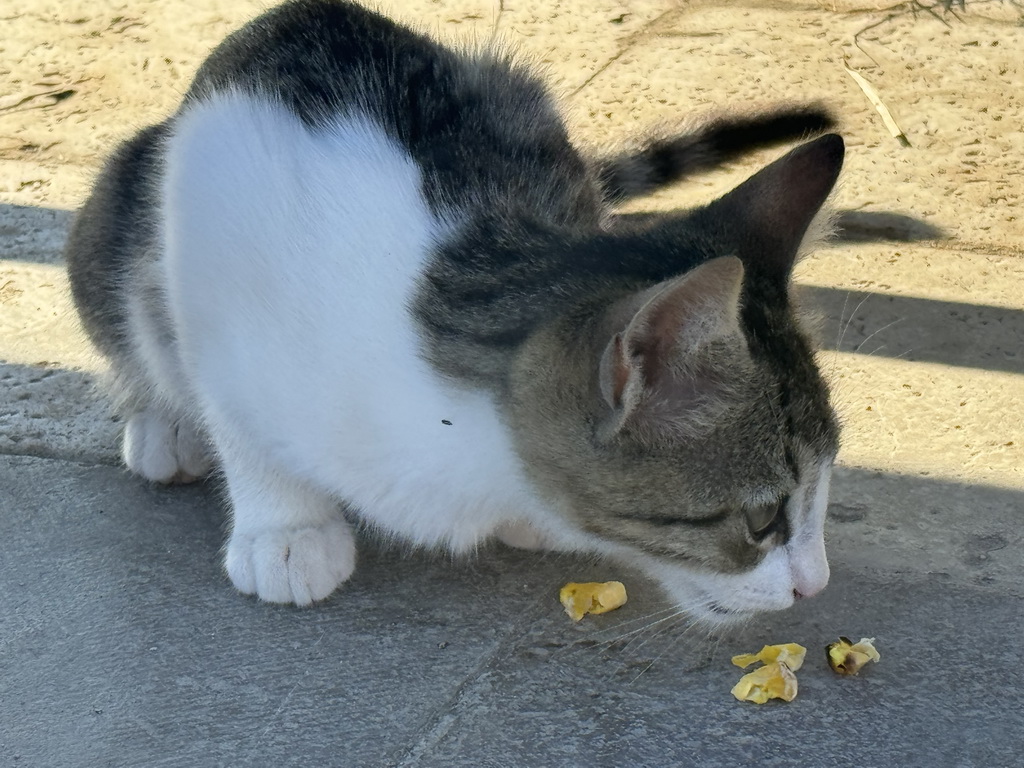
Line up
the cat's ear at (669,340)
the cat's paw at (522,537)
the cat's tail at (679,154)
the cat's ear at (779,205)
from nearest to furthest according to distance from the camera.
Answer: the cat's ear at (669,340), the cat's ear at (779,205), the cat's paw at (522,537), the cat's tail at (679,154)

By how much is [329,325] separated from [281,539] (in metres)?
0.54

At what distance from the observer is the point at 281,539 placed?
2449 millimetres

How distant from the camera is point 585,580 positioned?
99.3 inches

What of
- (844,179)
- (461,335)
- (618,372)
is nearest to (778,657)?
(618,372)

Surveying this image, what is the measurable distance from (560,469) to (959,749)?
2.78 ft

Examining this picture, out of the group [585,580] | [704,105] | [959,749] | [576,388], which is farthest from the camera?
[704,105]

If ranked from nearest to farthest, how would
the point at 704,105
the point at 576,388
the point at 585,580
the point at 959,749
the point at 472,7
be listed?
the point at 576,388 → the point at 959,749 → the point at 585,580 → the point at 704,105 → the point at 472,7

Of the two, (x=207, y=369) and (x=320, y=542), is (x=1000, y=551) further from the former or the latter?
(x=207, y=369)

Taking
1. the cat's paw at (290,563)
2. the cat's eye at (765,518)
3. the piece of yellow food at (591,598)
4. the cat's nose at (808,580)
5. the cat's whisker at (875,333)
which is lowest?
the cat's whisker at (875,333)

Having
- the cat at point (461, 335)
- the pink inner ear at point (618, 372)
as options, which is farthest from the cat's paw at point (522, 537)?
the pink inner ear at point (618, 372)

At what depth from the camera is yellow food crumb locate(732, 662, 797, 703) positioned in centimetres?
217

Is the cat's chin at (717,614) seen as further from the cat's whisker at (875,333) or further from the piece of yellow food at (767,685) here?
the cat's whisker at (875,333)

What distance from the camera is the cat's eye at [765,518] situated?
6.60 ft

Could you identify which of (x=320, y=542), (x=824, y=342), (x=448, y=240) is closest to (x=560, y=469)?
(x=448, y=240)
